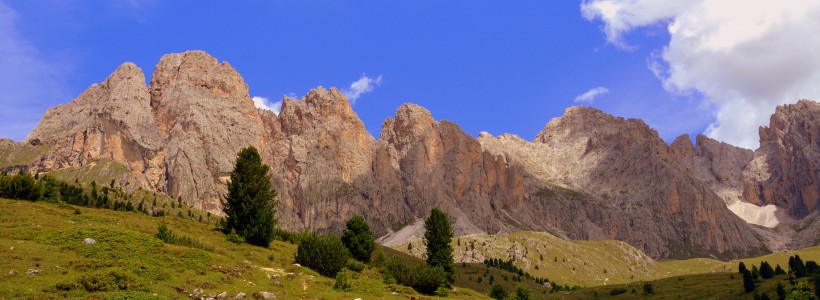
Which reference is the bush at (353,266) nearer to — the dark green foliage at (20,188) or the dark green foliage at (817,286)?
the dark green foliage at (20,188)

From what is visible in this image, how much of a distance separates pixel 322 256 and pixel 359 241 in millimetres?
17298

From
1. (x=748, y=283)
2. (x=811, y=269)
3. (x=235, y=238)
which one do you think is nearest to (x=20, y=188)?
(x=235, y=238)

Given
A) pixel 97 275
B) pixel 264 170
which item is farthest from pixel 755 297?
pixel 97 275

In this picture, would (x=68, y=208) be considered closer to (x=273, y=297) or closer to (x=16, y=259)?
(x=16, y=259)

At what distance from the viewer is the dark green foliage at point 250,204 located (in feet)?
234

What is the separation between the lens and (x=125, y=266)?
4934cm

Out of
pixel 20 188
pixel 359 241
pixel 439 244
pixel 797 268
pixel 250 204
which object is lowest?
pixel 359 241

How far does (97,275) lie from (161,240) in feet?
38.3

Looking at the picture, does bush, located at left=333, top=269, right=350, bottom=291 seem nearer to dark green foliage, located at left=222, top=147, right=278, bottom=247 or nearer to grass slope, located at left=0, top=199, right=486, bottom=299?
grass slope, located at left=0, top=199, right=486, bottom=299

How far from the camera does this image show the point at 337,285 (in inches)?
2228

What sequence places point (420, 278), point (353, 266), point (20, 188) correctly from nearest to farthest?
point (420, 278) < point (353, 266) < point (20, 188)

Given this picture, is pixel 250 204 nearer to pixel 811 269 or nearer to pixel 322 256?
pixel 322 256

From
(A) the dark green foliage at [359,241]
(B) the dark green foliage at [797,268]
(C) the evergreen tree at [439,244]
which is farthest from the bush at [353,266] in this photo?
(B) the dark green foliage at [797,268]

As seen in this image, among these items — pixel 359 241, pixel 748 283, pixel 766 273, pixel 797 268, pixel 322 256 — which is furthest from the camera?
pixel 766 273
